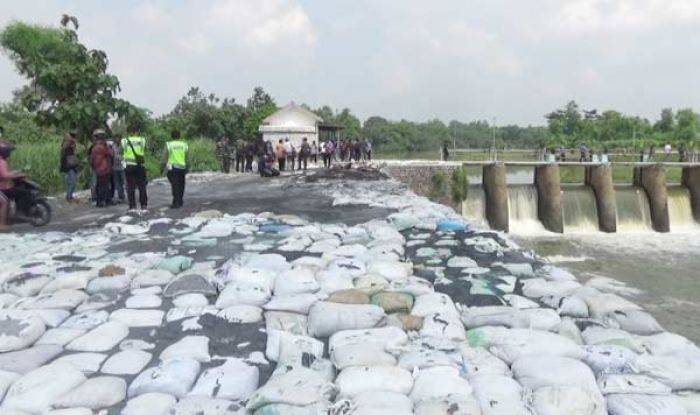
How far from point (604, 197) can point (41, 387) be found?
64.0ft

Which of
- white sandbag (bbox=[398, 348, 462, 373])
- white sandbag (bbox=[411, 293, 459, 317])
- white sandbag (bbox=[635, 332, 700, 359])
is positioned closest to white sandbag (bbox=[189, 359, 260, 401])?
white sandbag (bbox=[398, 348, 462, 373])

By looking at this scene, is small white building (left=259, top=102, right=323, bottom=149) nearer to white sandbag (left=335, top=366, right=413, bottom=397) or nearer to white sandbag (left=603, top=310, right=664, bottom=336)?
white sandbag (left=603, top=310, right=664, bottom=336)

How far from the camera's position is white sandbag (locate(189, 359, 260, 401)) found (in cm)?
238

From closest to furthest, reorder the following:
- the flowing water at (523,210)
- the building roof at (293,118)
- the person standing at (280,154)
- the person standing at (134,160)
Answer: the person standing at (134,160) < the person standing at (280,154) < the flowing water at (523,210) < the building roof at (293,118)

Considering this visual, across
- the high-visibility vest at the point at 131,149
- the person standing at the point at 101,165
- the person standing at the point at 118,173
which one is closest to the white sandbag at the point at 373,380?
the high-visibility vest at the point at 131,149

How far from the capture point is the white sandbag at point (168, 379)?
2410 mm

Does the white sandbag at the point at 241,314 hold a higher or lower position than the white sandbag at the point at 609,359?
higher

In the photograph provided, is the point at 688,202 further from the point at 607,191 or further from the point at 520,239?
the point at 520,239

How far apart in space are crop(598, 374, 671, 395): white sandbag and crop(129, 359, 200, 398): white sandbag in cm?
170

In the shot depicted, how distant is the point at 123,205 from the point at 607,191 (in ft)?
51.8

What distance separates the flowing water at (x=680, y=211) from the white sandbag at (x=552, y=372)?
63.2ft

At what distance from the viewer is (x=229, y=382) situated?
2441mm

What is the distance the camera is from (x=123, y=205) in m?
8.84

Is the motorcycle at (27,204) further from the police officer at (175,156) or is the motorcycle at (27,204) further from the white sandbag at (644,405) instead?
the white sandbag at (644,405)
